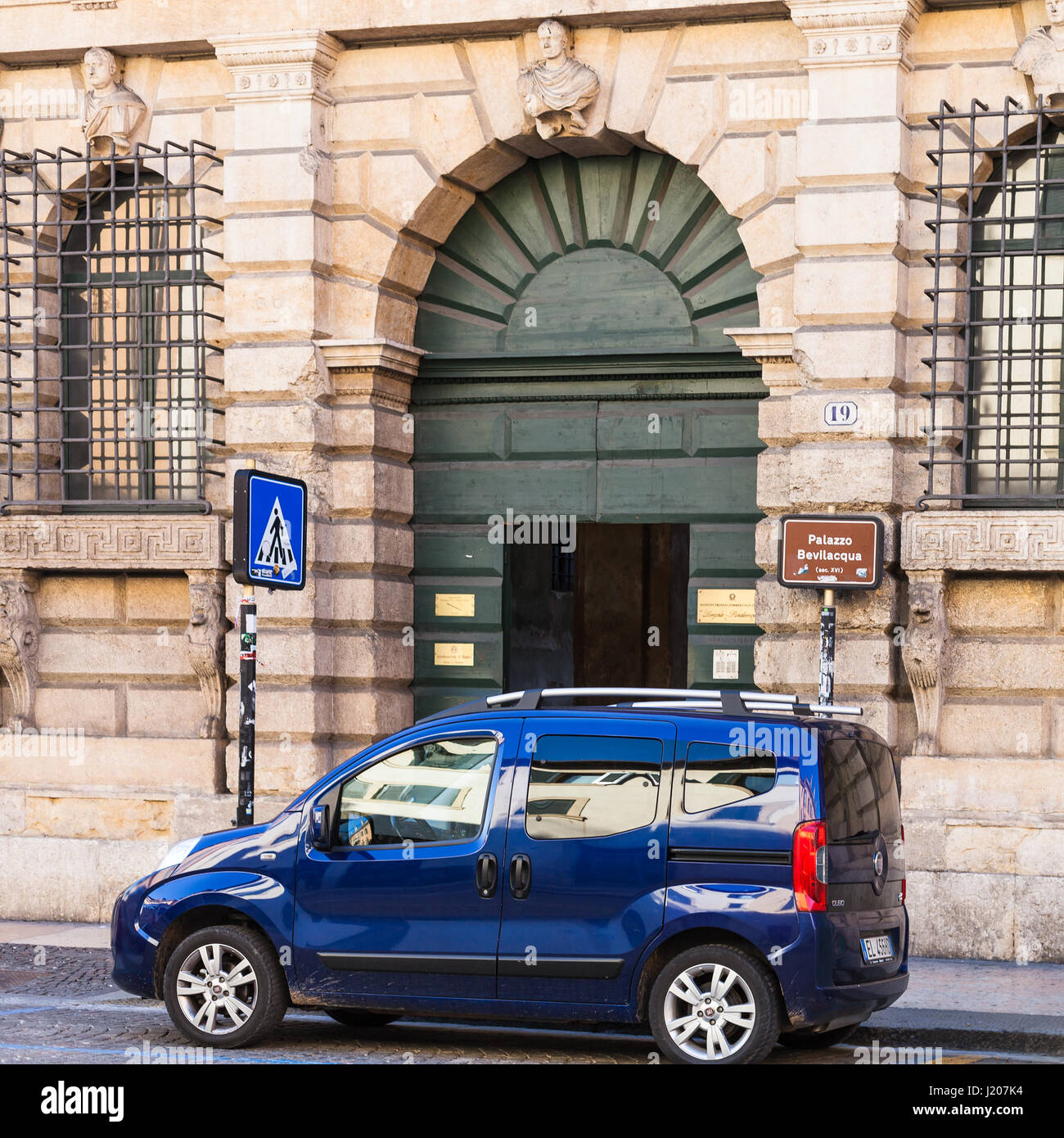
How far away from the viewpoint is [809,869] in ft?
25.8

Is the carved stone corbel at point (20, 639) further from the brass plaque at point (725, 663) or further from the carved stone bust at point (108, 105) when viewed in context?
the brass plaque at point (725, 663)

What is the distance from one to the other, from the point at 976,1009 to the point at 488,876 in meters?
3.15

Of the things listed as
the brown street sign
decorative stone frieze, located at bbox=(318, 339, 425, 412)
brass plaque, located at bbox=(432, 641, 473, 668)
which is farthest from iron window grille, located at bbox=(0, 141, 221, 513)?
the brown street sign

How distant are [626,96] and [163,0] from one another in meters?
3.72

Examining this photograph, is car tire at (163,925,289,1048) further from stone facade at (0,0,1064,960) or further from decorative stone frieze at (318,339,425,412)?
decorative stone frieze at (318,339,425,412)

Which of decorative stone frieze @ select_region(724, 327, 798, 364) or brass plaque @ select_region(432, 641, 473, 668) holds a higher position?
decorative stone frieze @ select_region(724, 327, 798, 364)

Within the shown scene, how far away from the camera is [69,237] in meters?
14.4

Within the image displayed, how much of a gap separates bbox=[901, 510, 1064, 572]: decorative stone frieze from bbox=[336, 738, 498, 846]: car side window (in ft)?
14.4

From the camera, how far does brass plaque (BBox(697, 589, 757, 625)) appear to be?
42.5 ft

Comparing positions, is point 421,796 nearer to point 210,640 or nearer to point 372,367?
point 210,640

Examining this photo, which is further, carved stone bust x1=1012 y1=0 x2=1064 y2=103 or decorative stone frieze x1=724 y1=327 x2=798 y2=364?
decorative stone frieze x1=724 y1=327 x2=798 y2=364

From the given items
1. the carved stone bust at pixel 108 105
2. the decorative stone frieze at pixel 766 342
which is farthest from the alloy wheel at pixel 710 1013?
the carved stone bust at pixel 108 105

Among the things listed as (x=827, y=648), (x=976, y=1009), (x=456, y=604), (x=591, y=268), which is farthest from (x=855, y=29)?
(x=976, y=1009)

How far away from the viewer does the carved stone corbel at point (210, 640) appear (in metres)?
13.4
